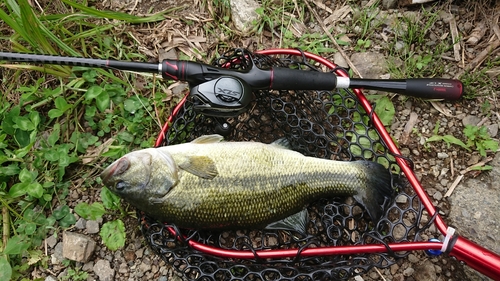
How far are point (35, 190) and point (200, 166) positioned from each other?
→ 1465 mm

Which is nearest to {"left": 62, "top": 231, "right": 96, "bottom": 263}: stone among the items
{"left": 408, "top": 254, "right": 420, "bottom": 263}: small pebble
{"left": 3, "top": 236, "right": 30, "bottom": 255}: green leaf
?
{"left": 3, "top": 236, "right": 30, "bottom": 255}: green leaf

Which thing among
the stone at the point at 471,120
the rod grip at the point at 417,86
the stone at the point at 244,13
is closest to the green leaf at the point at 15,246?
the stone at the point at 244,13

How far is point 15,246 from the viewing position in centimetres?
337

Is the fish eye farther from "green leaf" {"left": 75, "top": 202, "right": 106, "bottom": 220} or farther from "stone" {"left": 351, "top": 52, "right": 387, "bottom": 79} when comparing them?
"stone" {"left": 351, "top": 52, "right": 387, "bottom": 79}

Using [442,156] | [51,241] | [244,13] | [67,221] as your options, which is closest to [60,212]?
[67,221]

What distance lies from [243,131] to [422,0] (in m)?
1.97

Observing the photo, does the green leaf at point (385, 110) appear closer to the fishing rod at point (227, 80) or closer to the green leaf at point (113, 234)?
the fishing rod at point (227, 80)

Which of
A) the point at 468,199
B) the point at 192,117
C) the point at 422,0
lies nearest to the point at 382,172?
the point at 468,199

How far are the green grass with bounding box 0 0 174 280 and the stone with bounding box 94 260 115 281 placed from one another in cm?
12

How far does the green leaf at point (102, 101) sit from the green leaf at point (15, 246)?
4.01 feet

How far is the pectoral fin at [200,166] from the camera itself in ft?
9.65

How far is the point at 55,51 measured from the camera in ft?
12.3

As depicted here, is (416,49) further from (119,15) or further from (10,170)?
(10,170)

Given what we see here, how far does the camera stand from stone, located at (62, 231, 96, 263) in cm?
340
